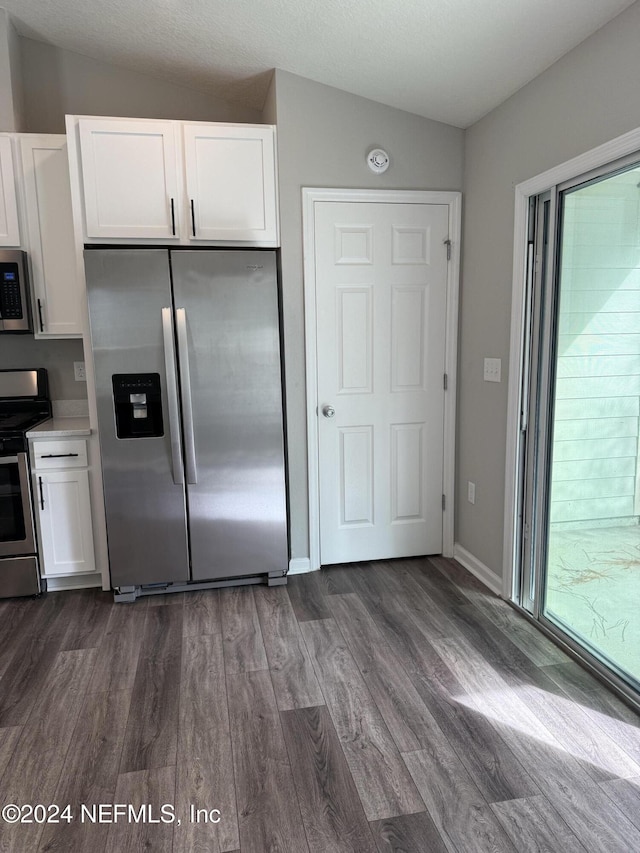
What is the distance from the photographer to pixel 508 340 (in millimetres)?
2869

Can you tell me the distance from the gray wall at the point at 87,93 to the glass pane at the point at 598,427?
93.5 inches

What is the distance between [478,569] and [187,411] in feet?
6.10

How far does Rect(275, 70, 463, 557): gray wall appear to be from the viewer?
3.03 metres

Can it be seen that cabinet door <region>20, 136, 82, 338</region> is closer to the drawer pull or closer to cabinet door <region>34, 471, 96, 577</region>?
the drawer pull

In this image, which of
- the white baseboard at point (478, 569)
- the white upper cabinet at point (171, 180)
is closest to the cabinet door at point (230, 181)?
the white upper cabinet at point (171, 180)

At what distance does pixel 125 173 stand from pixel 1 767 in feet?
8.49

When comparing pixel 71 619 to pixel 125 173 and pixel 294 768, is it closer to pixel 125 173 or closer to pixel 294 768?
pixel 294 768

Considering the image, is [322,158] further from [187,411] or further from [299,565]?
[299,565]

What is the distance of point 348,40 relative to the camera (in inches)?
101

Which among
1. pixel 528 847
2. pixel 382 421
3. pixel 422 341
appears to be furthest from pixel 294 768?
pixel 422 341

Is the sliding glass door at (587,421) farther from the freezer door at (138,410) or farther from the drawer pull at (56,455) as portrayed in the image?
the drawer pull at (56,455)

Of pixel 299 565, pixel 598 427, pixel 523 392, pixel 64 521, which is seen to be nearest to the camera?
pixel 598 427

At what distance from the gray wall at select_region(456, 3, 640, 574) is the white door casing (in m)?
0.14

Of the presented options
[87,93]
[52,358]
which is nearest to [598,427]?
[52,358]
